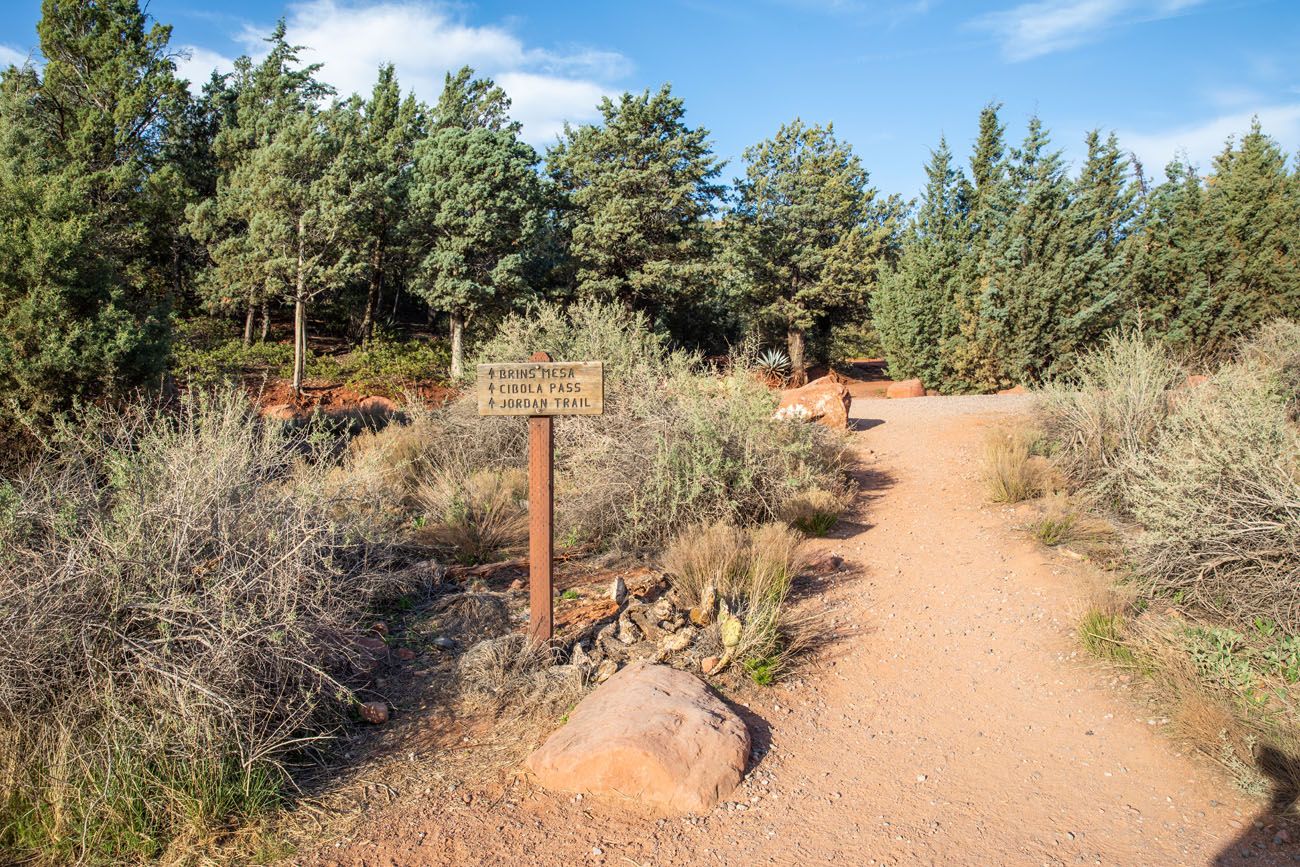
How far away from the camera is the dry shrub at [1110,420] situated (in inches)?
312

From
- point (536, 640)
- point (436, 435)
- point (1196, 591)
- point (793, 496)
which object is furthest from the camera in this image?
point (436, 435)

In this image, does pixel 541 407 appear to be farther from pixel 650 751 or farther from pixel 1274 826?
pixel 1274 826

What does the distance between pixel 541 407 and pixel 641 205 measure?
58.5 ft

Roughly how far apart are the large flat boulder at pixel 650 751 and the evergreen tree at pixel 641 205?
18011mm

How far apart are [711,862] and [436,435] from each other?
296 inches

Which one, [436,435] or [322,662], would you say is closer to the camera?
[322,662]

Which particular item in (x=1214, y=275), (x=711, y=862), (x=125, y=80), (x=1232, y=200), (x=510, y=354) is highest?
(x=125, y=80)

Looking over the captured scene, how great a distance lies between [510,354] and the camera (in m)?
11.1

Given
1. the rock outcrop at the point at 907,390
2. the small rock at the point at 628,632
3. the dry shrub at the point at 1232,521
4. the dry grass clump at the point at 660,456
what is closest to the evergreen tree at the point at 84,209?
the dry grass clump at the point at 660,456

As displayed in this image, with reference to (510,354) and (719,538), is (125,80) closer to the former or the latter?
(510,354)

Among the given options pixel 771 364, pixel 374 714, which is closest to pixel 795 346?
pixel 771 364

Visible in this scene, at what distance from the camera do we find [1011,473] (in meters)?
8.45

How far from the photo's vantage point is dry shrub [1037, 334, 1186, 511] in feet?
26.0

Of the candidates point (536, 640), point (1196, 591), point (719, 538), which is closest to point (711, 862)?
point (536, 640)
